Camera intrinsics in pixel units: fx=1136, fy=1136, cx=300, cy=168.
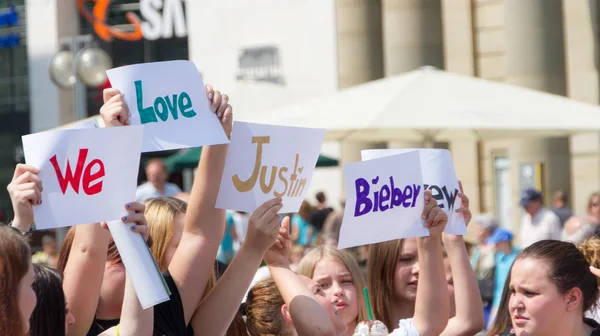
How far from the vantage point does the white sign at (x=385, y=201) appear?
429 cm

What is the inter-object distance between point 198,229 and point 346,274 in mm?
1109

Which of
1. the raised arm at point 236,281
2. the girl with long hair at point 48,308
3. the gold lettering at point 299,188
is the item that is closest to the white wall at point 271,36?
the gold lettering at point 299,188

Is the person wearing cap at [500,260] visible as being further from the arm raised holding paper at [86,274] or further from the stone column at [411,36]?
the stone column at [411,36]

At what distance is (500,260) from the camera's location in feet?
32.5

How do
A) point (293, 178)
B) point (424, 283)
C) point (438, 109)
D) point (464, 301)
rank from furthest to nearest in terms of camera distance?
point (438, 109) → point (464, 301) → point (424, 283) → point (293, 178)

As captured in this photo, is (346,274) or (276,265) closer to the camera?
(276,265)

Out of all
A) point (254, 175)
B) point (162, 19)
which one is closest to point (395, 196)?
point (254, 175)

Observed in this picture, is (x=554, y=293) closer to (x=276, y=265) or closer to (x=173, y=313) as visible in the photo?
(x=276, y=265)

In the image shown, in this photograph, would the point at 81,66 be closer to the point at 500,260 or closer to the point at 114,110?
the point at 500,260

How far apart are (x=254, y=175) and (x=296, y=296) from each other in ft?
1.49

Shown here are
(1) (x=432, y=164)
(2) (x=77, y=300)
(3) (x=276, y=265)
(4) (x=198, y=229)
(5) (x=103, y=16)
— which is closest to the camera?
(2) (x=77, y=300)

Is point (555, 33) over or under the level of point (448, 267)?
over

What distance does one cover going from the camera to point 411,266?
4992mm

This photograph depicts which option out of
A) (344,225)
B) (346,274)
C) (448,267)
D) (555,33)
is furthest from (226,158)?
(555,33)
